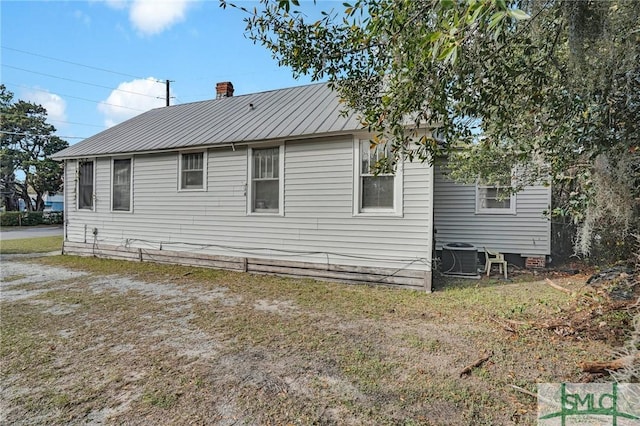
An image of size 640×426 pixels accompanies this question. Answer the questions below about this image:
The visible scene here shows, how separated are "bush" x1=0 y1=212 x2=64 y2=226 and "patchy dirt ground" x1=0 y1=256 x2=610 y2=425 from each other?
21176 millimetres

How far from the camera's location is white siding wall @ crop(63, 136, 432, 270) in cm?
609

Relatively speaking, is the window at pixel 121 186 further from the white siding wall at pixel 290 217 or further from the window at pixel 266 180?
the window at pixel 266 180

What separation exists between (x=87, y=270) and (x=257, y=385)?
22.7 feet

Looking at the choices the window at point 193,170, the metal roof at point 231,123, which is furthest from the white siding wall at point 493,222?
the window at point 193,170

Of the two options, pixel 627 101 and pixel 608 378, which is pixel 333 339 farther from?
pixel 627 101

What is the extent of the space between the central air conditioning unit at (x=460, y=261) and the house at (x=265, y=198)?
133cm

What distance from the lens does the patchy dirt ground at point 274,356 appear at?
242cm

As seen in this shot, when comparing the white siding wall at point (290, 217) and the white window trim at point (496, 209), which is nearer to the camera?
the white siding wall at point (290, 217)

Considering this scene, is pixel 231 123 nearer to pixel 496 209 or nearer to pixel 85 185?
pixel 85 185

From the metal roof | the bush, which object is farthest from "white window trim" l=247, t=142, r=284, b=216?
the bush

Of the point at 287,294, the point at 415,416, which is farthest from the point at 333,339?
the point at 287,294

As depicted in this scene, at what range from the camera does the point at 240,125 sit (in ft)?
26.8

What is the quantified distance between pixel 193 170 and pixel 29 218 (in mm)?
21706

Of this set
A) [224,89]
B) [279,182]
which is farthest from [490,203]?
[224,89]
